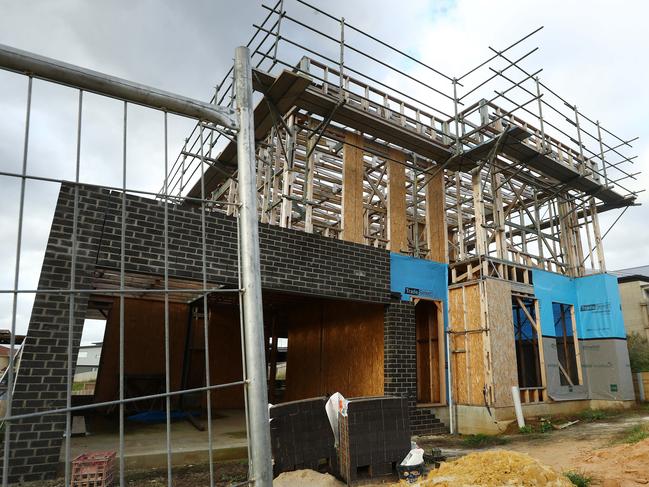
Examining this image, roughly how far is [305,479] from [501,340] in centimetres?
738

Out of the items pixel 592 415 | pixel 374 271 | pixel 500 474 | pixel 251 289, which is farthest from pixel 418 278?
pixel 251 289

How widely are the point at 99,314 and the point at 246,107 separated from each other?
13871 mm

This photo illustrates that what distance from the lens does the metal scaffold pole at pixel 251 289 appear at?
2.60 meters

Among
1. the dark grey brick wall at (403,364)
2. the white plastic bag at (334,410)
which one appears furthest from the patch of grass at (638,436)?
the white plastic bag at (334,410)

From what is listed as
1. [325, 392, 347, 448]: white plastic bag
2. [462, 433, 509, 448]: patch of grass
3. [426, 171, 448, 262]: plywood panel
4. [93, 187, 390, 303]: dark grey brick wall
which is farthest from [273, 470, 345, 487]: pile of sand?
[426, 171, 448, 262]: plywood panel

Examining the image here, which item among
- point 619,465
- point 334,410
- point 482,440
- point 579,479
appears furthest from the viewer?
point 482,440

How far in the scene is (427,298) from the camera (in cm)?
1220

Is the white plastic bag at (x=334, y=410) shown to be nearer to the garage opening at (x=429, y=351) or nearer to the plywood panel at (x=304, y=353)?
the garage opening at (x=429, y=351)

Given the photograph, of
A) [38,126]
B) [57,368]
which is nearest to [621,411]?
[57,368]

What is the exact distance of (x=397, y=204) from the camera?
13305 millimetres

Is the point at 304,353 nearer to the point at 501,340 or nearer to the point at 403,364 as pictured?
the point at 403,364

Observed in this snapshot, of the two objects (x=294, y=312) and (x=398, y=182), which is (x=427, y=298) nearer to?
(x=398, y=182)

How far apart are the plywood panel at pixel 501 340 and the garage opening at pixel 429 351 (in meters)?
1.43

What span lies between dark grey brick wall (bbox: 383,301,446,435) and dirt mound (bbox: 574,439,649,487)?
396cm
